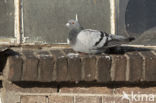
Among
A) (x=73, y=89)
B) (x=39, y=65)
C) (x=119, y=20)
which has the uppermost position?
(x=119, y=20)

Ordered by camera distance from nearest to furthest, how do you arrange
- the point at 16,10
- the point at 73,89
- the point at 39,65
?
1. the point at 39,65
2. the point at 73,89
3. the point at 16,10

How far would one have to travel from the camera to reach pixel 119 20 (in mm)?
3197

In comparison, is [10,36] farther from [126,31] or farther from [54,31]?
[126,31]

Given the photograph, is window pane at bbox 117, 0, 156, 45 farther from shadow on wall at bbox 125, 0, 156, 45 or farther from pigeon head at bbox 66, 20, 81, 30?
pigeon head at bbox 66, 20, 81, 30

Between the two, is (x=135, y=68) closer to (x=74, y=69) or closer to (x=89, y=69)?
(x=89, y=69)

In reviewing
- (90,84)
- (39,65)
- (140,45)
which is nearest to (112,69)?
(90,84)

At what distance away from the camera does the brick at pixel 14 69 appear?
8.02ft

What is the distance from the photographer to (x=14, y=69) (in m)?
2.45

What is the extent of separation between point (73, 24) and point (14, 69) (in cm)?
71

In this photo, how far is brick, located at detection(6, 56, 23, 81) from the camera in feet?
8.02

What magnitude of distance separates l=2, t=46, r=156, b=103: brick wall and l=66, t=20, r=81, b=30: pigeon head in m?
0.29

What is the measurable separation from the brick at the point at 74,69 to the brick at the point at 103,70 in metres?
0.13

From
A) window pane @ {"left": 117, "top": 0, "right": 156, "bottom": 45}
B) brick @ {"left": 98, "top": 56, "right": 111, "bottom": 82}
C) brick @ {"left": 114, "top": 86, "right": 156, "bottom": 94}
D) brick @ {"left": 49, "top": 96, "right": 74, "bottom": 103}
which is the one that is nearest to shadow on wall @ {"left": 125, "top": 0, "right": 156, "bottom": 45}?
window pane @ {"left": 117, "top": 0, "right": 156, "bottom": 45}

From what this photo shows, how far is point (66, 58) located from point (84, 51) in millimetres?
247
